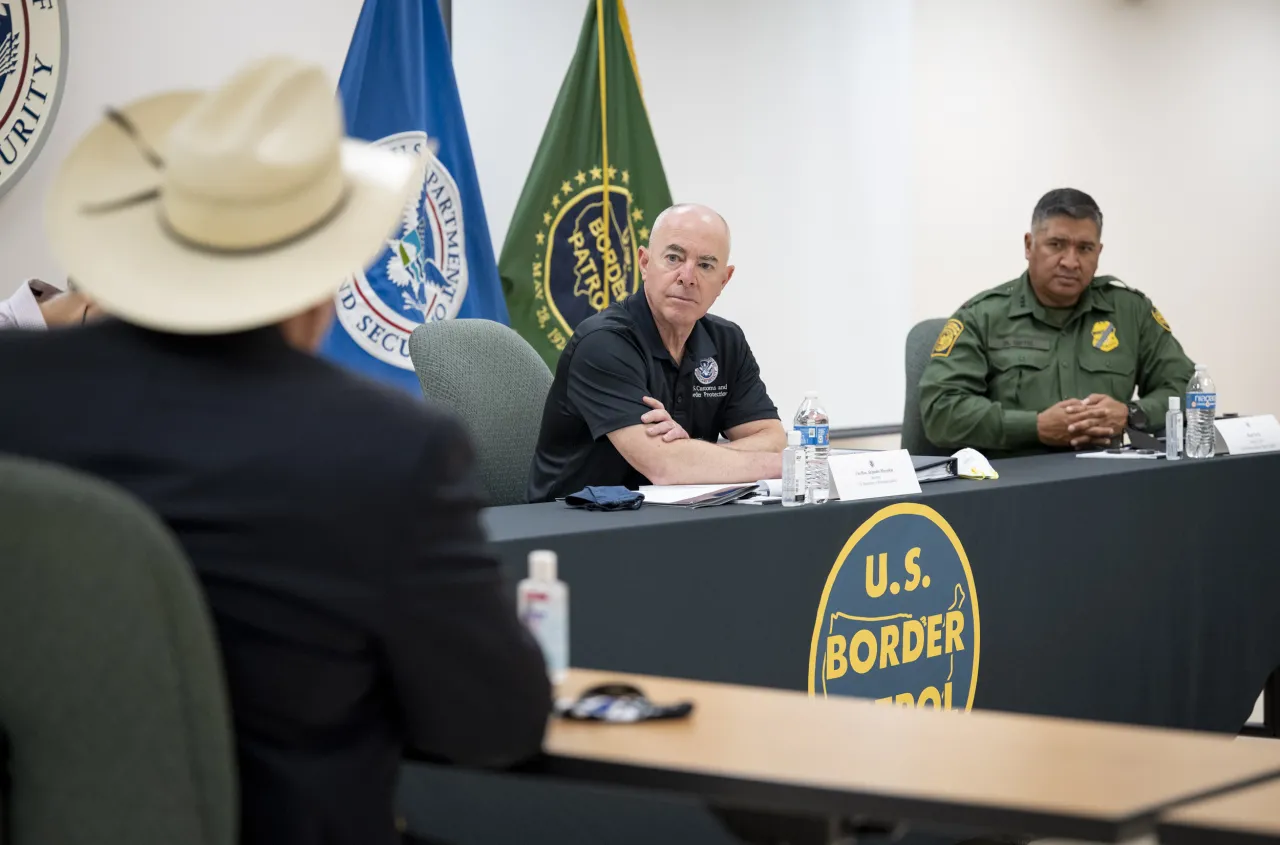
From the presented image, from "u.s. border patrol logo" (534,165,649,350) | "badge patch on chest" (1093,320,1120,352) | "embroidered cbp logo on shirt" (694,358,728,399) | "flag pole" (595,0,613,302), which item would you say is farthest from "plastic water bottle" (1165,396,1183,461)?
"flag pole" (595,0,613,302)

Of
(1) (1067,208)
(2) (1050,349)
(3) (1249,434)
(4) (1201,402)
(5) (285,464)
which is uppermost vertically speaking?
(1) (1067,208)

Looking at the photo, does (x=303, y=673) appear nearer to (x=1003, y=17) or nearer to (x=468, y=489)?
(x=468, y=489)

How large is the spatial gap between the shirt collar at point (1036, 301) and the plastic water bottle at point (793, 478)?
1.73 metres

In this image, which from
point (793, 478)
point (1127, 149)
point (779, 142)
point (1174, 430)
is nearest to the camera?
point (793, 478)

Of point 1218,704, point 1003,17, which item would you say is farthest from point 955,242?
point 1218,704

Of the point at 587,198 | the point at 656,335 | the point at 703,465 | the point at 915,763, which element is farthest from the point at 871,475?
the point at 587,198

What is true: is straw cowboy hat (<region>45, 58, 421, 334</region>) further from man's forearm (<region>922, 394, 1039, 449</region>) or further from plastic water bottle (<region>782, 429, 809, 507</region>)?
man's forearm (<region>922, 394, 1039, 449</region>)

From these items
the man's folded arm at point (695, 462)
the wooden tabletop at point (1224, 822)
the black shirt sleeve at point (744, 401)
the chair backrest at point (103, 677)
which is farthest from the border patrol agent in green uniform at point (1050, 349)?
the chair backrest at point (103, 677)

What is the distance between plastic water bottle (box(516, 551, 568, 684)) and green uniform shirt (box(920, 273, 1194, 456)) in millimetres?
2604

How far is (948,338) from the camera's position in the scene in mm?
3994

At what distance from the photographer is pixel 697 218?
3.20 metres

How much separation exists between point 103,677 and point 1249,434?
3.35 m

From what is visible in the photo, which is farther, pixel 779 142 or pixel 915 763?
pixel 779 142

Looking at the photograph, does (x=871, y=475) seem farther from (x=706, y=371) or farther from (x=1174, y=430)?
(x=1174, y=430)
